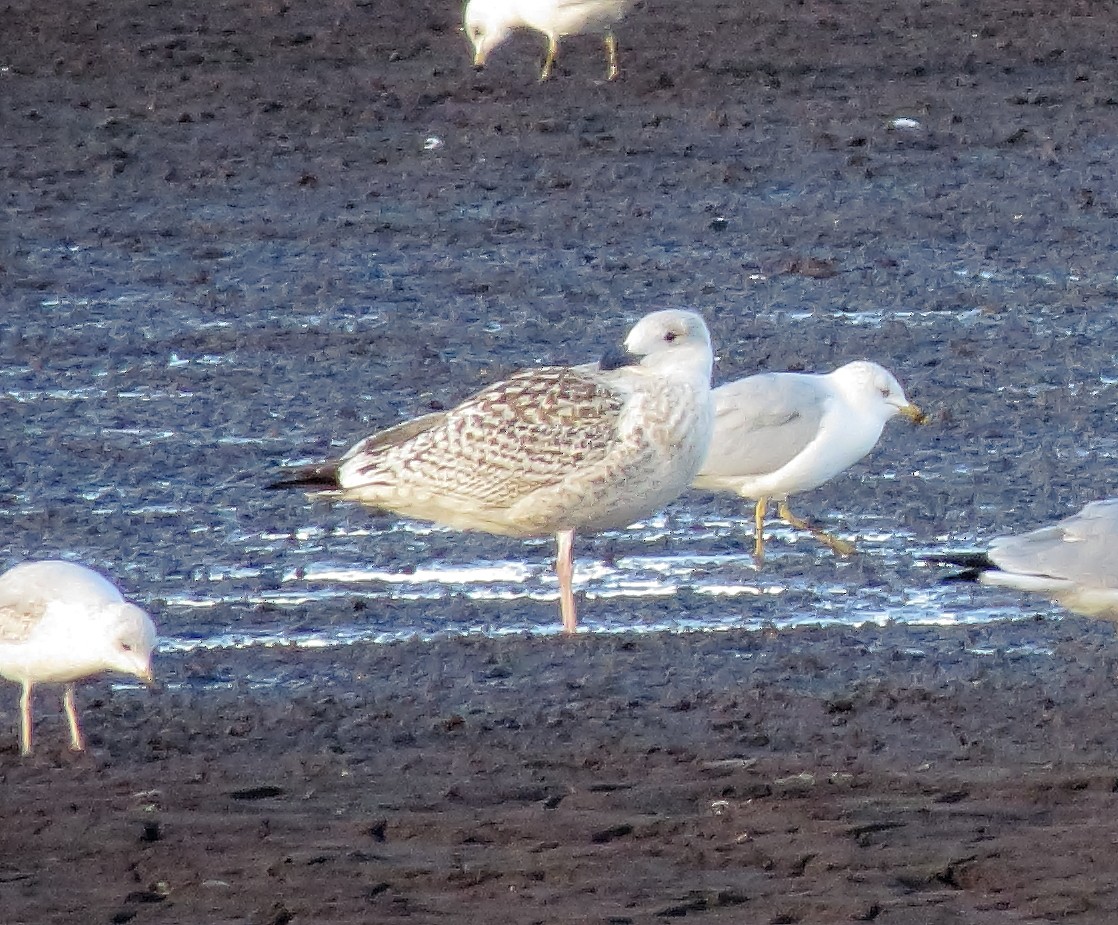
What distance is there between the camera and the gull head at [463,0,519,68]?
17.5 meters

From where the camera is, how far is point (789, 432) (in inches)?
352

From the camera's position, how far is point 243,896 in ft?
17.0

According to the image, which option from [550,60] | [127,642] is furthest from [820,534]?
[550,60]

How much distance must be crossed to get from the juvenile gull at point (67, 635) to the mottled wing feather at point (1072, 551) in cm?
253

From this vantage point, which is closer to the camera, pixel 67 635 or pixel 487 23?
pixel 67 635

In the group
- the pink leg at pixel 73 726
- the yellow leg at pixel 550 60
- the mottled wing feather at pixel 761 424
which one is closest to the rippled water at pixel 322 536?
the mottled wing feather at pixel 761 424

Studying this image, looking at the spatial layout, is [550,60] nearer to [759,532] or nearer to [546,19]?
[546,19]

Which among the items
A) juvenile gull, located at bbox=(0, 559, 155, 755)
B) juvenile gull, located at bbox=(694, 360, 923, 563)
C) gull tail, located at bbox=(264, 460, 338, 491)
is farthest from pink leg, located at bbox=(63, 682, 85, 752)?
juvenile gull, located at bbox=(694, 360, 923, 563)

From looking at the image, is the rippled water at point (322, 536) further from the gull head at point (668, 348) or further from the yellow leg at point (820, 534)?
the gull head at point (668, 348)

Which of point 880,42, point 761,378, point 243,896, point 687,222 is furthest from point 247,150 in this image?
point 243,896

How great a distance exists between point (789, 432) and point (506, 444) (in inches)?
54.7

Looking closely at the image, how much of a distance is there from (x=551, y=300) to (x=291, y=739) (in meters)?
5.96

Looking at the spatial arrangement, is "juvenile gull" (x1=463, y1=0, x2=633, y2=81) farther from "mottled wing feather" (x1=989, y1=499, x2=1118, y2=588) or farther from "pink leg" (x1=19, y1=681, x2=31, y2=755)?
"pink leg" (x1=19, y1=681, x2=31, y2=755)

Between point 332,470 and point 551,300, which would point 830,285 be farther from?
point 332,470
